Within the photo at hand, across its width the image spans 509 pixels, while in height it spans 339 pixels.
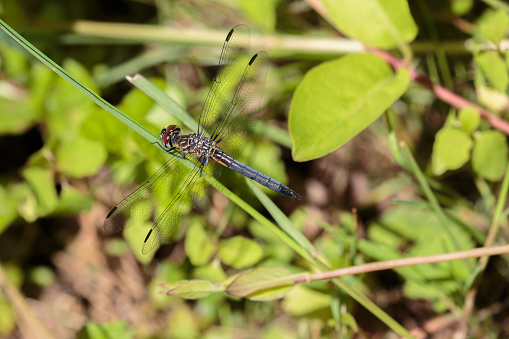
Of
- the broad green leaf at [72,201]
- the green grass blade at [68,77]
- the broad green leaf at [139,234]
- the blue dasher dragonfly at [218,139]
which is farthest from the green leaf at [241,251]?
the broad green leaf at [72,201]

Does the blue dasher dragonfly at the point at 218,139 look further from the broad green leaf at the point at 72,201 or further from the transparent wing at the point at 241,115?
the broad green leaf at the point at 72,201

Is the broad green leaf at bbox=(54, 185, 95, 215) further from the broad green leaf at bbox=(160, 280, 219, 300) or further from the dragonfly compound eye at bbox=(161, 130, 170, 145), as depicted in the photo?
the broad green leaf at bbox=(160, 280, 219, 300)

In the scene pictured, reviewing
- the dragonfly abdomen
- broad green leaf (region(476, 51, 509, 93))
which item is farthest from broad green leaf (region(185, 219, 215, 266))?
broad green leaf (region(476, 51, 509, 93))

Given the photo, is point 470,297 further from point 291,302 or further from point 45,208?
point 45,208

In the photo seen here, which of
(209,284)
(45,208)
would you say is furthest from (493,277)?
(45,208)

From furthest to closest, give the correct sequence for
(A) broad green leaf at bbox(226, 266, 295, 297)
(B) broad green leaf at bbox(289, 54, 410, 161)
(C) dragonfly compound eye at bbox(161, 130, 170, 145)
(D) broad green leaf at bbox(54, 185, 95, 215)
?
1. (D) broad green leaf at bbox(54, 185, 95, 215)
2. (C) dragonfly compound eye at bbox(161, 130, 170, 145)
3. (B) broad green leaf at bbox(289, 54, 410, 161)
4. (A) broad green leaf at bbox(226, 266, 295, 297)

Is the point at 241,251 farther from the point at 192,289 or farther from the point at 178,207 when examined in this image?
the point at 192,289
